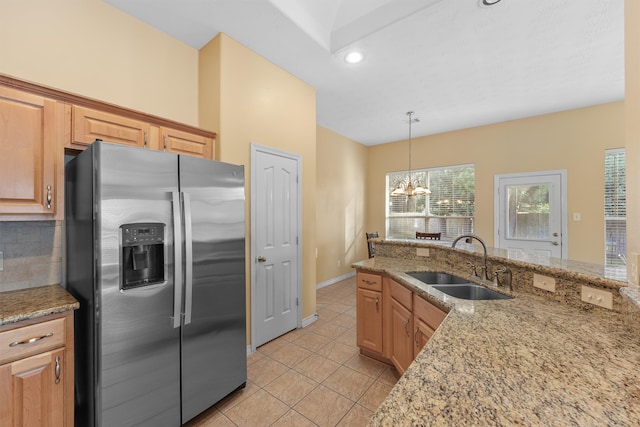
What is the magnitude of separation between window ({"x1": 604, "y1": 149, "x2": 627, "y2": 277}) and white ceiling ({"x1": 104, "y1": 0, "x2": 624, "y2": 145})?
2.95 feet

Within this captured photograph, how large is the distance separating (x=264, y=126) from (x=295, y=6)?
43.4 inches

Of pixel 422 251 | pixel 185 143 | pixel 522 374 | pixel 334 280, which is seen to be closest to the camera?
pixel 522 374

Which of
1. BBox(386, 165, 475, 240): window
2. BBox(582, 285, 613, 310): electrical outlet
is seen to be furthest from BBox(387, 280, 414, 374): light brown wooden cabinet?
BBox(386, 165, 475, 240): window

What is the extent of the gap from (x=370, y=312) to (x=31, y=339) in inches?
89.6

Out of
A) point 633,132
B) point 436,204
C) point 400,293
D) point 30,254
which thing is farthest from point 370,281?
point 436,204

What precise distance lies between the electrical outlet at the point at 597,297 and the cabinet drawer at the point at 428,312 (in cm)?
69

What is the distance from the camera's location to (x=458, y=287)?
202cm

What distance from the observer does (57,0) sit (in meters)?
1.90

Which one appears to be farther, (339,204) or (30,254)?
(339,204)

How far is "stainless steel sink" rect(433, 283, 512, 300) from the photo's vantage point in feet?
5.84

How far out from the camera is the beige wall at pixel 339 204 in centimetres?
500

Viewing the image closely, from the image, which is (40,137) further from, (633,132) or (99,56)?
(633,132)

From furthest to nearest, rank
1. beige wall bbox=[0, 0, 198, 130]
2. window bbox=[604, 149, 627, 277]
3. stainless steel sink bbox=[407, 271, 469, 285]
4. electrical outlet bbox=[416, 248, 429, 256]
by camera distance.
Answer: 1. window bbox=[604, 149, 627, 277]
2. electrical outlet bbox=[416, 248, 429, 256]
3. stainless steel sink bbox=[407, 271, 469, 285]
4. beige wall bbox=[0, 0, 198, 130]

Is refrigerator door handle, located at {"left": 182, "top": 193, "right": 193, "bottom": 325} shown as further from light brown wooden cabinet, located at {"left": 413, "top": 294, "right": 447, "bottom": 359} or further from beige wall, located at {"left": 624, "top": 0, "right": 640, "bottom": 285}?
beige wall, located at {"left": 624, "top": 0, "right": 640, "bottom": 285}
